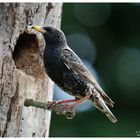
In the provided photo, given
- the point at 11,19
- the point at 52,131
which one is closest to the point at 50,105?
the point at 11,19

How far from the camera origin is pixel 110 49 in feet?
28.4

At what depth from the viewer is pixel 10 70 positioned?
17.6ft

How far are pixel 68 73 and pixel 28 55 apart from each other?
0.41 meters

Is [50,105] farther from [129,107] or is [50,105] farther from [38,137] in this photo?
[129,107]

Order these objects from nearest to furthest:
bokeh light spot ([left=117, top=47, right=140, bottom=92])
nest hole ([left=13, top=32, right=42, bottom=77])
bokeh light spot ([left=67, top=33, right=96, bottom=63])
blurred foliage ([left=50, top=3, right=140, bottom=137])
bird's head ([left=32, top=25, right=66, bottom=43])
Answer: bird's head ([left=32, top=25, right=66, bottom=43]), nest hole ([left=13, top=32, right=42, bottom=77]), blurred foliage ([left=50, top=3, right=140, bottom=137]), bokeh light spot ([left=117, top=47, right=140, bottom=92]), bokeh light spot ([left=67, top=33, right=96, bottom=63])

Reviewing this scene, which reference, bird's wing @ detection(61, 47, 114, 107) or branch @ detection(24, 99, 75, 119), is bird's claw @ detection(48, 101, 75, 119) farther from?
bird's wing @ detection(61, 47, 114, 107)

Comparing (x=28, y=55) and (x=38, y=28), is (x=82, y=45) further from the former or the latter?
(x=38, y=28)

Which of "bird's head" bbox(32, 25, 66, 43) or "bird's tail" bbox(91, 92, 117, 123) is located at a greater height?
"bird's head" bbox(32, 25, 66, 43)

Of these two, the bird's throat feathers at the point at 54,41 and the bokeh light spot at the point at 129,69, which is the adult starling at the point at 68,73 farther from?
the bokeh light spot at the point at 129,69

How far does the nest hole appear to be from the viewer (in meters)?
5.58

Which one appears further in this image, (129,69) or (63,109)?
(129,69)

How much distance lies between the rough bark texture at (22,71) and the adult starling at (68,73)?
0.61ft

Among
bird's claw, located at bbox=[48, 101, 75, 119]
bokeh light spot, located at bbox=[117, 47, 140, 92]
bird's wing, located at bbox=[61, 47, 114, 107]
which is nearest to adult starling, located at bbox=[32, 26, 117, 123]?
bird's wing, located at bbox=[61, 47, 114, 107]

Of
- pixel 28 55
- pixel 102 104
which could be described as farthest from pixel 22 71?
pixel 102 104
